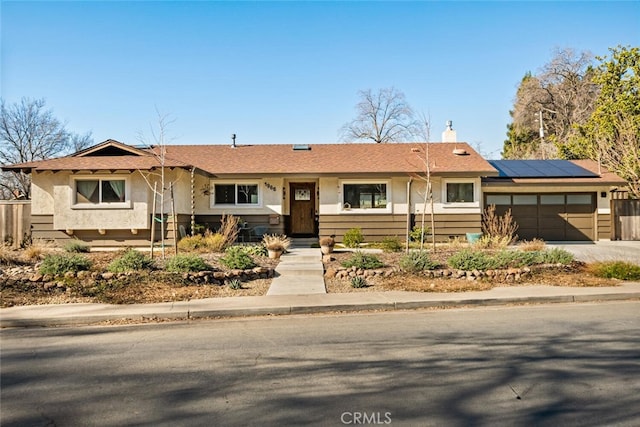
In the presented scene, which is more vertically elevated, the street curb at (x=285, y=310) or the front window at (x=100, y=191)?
the front window at (x=100, y=191)

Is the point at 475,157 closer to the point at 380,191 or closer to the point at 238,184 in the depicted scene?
the point at 380,191

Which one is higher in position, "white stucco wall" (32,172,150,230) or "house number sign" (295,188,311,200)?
"house number sign" (295,188,311,200)

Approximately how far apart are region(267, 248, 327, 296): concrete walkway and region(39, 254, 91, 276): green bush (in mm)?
4730

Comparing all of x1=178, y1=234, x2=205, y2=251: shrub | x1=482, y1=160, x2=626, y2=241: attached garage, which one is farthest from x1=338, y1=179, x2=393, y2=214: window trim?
x1=178, y1=234, x2=205, y2=251: shrub

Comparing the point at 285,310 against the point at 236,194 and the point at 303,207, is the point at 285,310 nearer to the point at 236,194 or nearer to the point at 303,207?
the point at 236,194

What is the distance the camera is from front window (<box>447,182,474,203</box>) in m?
18.8

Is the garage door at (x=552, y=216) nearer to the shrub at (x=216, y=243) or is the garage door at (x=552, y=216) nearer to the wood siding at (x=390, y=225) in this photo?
the wood siding at (x=390, y=225)

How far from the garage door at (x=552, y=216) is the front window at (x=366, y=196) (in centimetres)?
539

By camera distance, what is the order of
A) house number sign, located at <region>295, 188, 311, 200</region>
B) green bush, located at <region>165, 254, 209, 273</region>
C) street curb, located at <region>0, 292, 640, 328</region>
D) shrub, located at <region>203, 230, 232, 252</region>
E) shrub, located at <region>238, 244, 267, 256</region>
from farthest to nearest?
house number sign, located at <region>295, 188, 311, 200</region>
shrub, located at <region>203, 230, 232, 252</region>
shrub, located at <region>238, 244, 267, 256</region>
green bush, located at <region>165, 254, 209, 273</region>
street curb, located at <region>0, 292, 640, 328</region>

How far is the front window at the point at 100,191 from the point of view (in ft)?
53.6

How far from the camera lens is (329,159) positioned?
2023 centimetres

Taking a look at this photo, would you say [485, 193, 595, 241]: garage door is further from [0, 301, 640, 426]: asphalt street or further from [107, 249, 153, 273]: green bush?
[107, 249, 153, 273]: green bush

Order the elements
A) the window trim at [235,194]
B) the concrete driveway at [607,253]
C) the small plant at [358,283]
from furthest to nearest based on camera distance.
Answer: the window trim at [235,194], the concrete driveway at [607,253], the small plant at [358,283]

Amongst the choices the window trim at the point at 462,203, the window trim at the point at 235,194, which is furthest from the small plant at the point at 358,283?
the window trim at the point at 235,194
